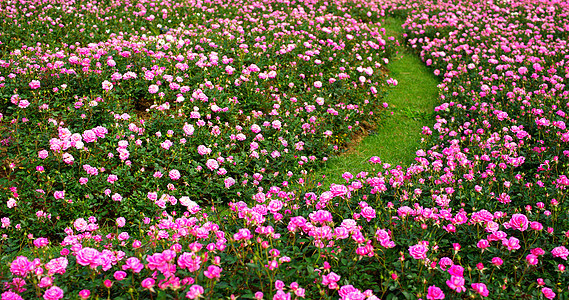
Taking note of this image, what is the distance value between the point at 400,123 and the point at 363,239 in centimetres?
439

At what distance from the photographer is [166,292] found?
8.44 ft

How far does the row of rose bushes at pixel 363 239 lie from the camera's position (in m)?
2.60

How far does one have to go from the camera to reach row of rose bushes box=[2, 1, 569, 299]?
260 cm

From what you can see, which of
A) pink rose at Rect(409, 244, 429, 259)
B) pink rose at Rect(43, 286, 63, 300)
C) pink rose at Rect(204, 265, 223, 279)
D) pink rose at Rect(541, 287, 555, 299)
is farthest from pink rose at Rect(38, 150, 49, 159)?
pink rose at Rect(541, 287, 555, 299)

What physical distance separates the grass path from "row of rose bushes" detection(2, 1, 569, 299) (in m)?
0.48

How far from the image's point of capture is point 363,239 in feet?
9.21

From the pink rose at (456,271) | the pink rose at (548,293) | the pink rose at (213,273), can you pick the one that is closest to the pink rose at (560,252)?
the pink rose at (548,293)

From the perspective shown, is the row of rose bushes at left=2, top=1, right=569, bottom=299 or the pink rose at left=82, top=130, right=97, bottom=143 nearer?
the row of rose bushes at left=2, top=1, right=569, bottom=299

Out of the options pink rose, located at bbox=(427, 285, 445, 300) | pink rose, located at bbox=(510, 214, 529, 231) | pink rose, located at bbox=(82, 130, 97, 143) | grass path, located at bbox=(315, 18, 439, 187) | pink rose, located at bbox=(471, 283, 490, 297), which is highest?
pink rose, located at bbox=(510, 214, 529, 231)

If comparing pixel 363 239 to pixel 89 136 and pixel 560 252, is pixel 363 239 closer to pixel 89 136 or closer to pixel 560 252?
pixel 560 252

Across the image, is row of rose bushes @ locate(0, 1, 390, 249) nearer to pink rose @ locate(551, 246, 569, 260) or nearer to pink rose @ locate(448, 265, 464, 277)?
pink rose @ locate(448, 265, 464, 277)

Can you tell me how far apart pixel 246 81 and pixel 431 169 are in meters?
3.14

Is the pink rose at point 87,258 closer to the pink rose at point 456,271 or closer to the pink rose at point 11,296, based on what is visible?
the pink rose at point 11,296

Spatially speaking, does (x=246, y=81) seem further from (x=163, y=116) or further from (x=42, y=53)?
(x=42, y=53)
